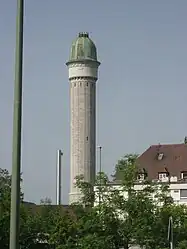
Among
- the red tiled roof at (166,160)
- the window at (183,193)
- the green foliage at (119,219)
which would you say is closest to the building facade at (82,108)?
the red tiled roof at (166,160)

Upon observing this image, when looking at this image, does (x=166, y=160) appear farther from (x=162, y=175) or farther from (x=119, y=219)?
(x=119, y=219)

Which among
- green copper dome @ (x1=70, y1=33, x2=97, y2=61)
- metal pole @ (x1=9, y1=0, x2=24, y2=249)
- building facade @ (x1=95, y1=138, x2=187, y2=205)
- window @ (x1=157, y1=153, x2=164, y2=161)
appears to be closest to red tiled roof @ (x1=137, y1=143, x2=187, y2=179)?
building facade @ (x1=95, y1=138, x2=187, y2=205)

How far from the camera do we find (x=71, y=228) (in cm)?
4153

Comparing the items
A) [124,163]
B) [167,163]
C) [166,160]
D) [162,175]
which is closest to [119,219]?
[124,163]

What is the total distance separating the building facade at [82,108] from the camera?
9988 centimetres

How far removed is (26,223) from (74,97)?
60.8m

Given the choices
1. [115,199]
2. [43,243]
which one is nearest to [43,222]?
[43,243]

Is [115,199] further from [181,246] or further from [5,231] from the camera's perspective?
[5,231]

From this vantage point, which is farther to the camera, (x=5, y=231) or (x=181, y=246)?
(x=5, y=231)

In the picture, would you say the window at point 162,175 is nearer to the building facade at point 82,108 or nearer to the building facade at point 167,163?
the building facade at point 167,163

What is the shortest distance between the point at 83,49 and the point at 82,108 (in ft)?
37.1

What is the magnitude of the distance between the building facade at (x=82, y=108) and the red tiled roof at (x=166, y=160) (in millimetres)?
18362

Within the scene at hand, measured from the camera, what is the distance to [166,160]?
8006cm

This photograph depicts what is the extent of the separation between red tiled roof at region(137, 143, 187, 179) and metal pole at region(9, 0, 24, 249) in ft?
224
